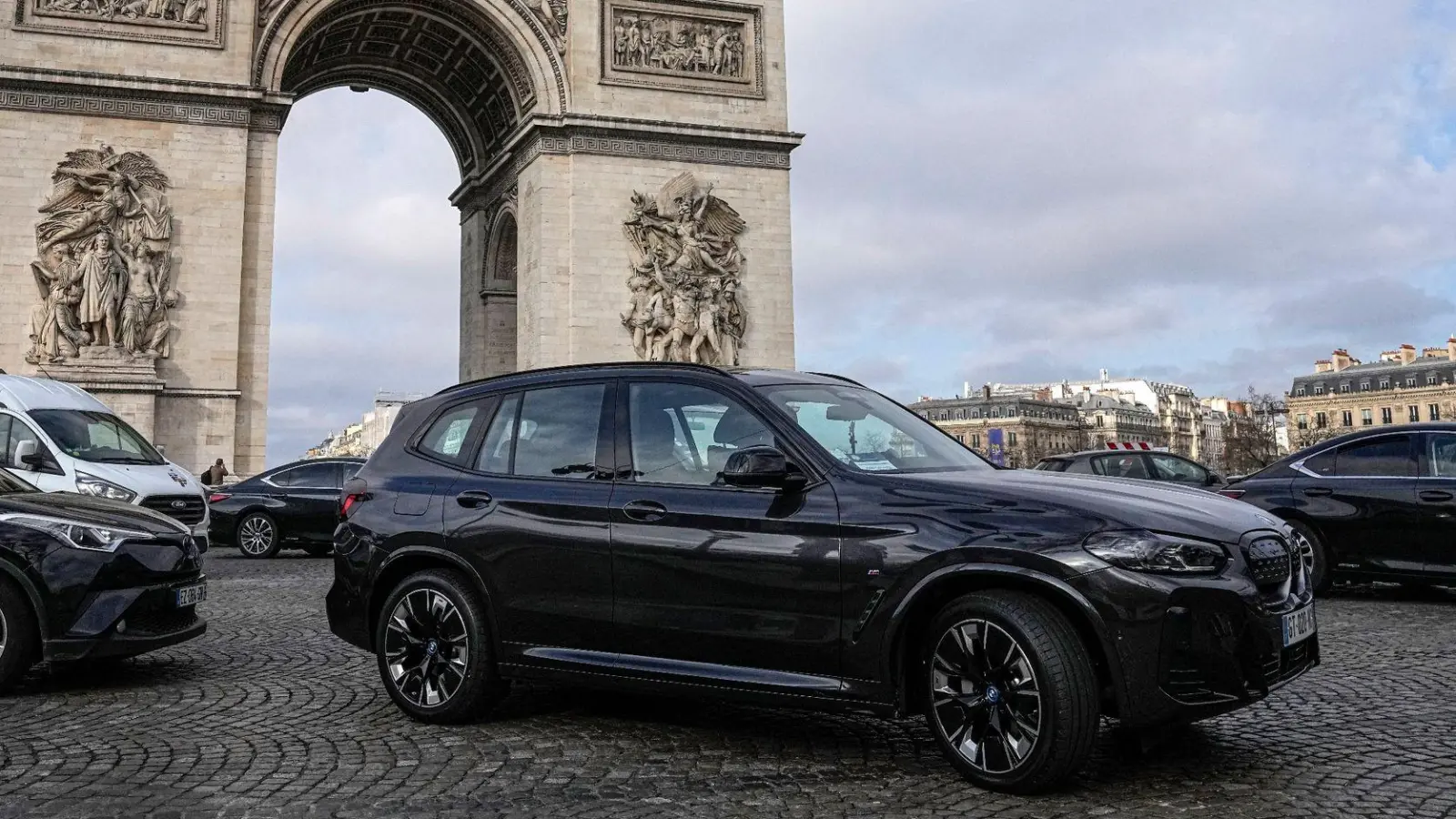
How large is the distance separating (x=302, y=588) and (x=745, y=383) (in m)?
8.11

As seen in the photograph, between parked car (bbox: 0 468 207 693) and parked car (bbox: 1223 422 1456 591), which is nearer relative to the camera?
parked car (bbox: 0 468 207 693)

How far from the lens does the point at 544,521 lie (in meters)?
5.15

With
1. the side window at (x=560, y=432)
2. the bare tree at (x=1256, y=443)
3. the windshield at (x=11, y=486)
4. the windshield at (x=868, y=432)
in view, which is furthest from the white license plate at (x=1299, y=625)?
the bare tree at (x=1256, y=443)

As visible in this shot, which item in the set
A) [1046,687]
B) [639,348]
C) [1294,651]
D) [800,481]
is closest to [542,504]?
[800,481]

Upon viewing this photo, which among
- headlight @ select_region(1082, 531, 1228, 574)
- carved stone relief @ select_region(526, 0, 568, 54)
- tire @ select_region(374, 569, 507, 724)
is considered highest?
carved stone relief @ select_region(526, 0, 568, 54)

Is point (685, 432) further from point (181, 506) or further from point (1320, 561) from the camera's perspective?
point (181, 506)

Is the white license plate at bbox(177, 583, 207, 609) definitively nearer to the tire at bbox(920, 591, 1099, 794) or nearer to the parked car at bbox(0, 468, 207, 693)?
the parked car at bbox(0, 468, 207, 693)

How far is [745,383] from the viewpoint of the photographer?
4.97 m

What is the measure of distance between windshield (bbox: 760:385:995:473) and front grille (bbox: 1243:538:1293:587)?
1.12m

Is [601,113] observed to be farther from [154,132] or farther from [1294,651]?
[1294,651]

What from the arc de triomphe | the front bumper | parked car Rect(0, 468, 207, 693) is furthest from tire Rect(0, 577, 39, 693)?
the arc de triomphe

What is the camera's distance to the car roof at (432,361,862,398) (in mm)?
5121

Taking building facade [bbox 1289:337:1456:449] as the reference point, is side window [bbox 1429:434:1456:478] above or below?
below

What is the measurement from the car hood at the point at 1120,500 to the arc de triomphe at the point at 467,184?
19422 mm
